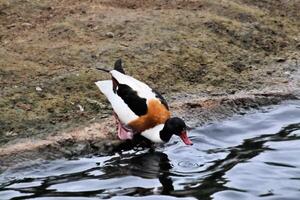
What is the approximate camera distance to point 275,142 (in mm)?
8953

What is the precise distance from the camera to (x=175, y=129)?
28.2 feet

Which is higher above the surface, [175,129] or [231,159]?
[175,129]

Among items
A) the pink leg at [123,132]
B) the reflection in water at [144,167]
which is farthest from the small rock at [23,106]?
the reflection in water at [144,167]

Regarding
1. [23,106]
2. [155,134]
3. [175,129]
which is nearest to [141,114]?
[155,134]

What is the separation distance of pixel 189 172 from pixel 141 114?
3.57ft

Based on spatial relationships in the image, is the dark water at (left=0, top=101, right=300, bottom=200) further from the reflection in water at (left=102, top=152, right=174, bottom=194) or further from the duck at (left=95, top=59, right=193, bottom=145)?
the duck at (left=95, top=59, right=193, bottom=145)

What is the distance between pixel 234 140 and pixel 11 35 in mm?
3750

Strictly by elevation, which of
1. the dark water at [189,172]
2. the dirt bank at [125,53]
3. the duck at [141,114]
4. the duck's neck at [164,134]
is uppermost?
the dirt bank at [125,53]

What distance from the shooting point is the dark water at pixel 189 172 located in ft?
24.3

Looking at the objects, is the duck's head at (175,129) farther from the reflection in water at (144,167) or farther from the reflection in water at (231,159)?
the reflection in water at (231,159)

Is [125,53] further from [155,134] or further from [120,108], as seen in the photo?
[155,134]

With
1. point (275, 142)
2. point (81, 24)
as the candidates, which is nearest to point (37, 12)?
point (81, 24)

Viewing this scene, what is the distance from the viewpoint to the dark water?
24.3ft

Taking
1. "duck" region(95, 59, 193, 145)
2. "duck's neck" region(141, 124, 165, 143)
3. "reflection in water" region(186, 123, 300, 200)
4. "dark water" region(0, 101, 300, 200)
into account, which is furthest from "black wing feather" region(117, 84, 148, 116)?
"reflection in water" region(186, 123, 300, 200)
